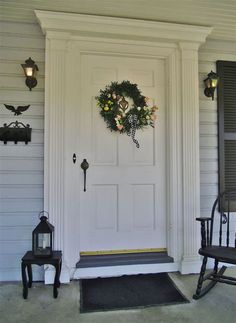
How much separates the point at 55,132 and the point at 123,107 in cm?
72

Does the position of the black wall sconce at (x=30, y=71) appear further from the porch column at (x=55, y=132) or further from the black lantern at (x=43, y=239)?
the black lantern at (x=43, y=239)

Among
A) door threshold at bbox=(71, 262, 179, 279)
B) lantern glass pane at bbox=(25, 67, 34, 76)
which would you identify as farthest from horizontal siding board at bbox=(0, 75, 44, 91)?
door threshold at bbox=(71, 262, 179, 279)

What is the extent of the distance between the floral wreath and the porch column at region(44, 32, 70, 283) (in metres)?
0.43

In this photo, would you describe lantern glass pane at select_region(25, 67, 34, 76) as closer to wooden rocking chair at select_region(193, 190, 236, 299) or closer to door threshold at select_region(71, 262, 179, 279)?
door threshold at select_region(71, 262, 179, 279)

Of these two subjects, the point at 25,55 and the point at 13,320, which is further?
Result: the point at 25,55

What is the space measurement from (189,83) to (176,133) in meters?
0.54

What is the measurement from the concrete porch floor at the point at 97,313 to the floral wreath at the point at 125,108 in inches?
60.0

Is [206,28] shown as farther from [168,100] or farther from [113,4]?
[113,4]

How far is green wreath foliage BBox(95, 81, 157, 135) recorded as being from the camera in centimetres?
274

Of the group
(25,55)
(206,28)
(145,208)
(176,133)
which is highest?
(206,28)

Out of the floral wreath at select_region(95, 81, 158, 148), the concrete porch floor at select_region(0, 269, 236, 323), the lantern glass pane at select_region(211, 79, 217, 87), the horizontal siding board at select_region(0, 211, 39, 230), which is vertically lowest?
the concrete porch floor at select_region(0, 269, 236, 323)

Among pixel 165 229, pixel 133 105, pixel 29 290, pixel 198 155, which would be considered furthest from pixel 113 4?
pixel 29 290

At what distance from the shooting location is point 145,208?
287 centimetres

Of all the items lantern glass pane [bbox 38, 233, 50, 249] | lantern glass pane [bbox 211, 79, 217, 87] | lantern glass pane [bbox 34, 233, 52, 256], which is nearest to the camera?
lantern glass pane [bbox 34, 233, 52, 256]
